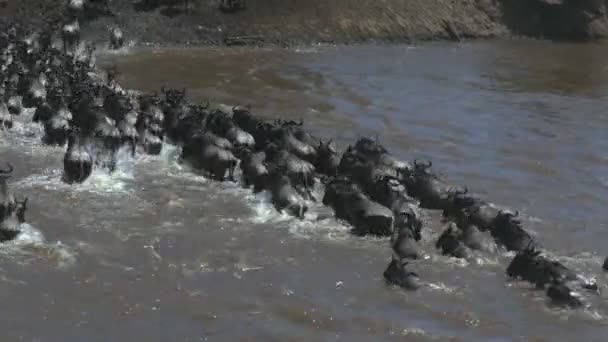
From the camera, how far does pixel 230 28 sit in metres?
35.6

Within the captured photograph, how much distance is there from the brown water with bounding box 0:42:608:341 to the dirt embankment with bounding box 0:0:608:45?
10.9 m

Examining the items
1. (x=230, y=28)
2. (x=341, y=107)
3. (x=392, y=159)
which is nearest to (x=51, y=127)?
(x=392, y=159)

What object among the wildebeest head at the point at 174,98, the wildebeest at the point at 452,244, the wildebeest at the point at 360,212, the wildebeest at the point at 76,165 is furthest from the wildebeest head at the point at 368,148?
the wildebeest at the point at 76,165

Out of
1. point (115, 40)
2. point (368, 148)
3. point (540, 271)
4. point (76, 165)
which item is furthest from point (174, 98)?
point (115, 40)

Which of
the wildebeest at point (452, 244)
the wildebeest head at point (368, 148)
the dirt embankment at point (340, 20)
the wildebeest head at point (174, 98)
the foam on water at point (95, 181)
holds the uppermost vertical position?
the dirt embankment at point (340, 20)

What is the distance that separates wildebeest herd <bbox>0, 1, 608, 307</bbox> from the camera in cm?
1323

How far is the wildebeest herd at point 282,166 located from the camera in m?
13.2

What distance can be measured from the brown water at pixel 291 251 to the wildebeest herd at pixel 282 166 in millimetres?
294

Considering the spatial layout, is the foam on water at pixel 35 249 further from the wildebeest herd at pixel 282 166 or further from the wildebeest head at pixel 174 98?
the wildebeest head at pixel 174 98

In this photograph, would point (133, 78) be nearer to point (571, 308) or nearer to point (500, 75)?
point (500, 75)

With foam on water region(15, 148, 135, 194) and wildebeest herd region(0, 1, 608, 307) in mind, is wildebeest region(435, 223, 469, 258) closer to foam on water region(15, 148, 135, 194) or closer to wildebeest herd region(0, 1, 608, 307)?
wildebeest herd region(0, 1, 608, 307)

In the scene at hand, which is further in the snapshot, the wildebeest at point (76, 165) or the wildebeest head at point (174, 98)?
the wildebeest head at point (174, 98)

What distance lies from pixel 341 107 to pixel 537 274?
13194mm

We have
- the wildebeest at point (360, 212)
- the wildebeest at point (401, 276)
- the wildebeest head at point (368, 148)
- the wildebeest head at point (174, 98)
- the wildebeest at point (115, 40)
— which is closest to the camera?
the wildebeest at point (401, 276)
